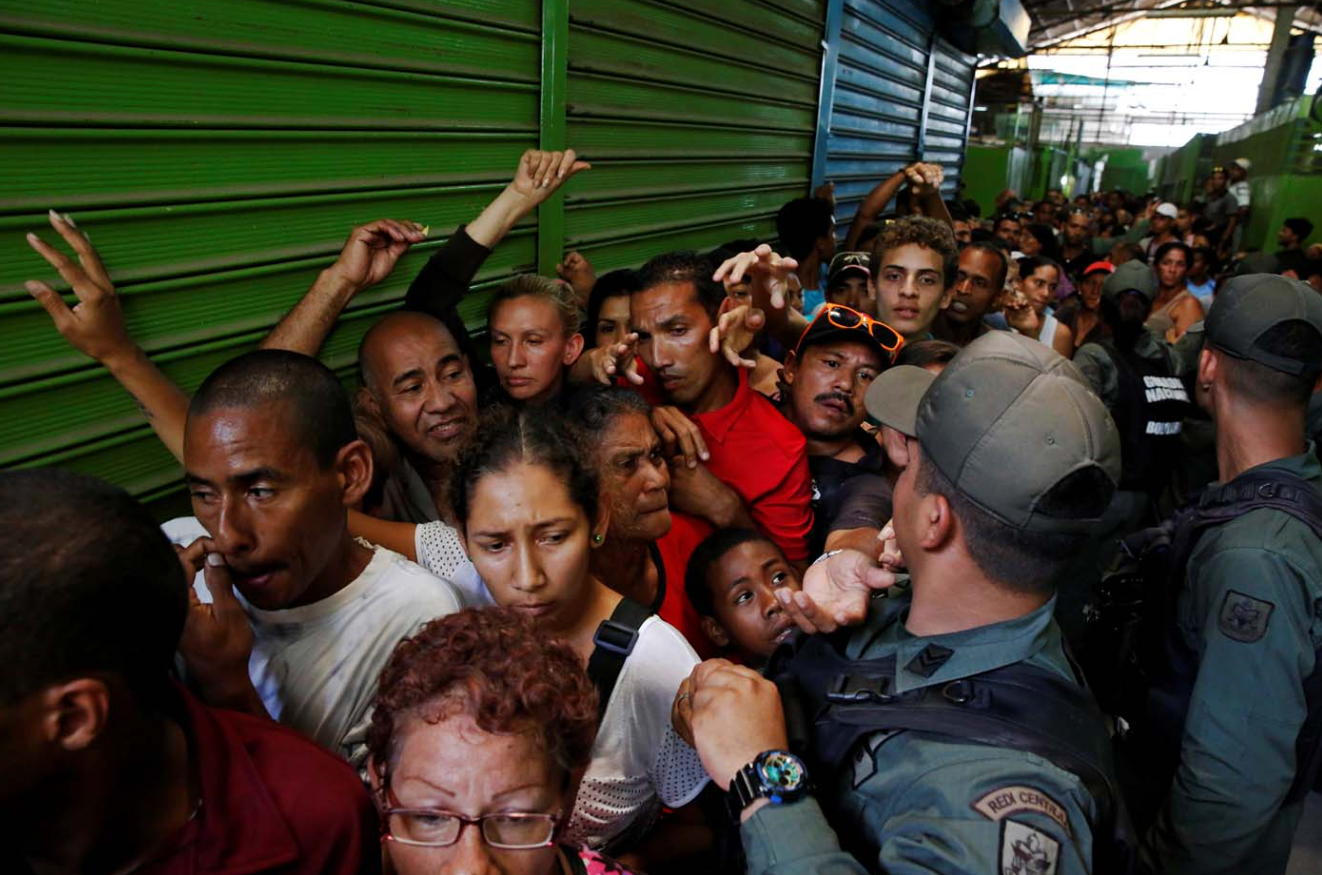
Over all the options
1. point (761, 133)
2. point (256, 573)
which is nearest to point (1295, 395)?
point (256, 573)

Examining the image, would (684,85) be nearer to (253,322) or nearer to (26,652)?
(253,322)

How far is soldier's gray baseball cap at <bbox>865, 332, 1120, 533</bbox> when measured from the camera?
4.50ft

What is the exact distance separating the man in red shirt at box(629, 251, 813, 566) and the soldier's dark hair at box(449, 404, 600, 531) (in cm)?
93

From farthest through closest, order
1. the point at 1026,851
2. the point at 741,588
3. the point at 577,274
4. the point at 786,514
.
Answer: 1. the point at 577,274
2. the point at 786,514
3. the point at 741,588
4. the point at 1026,851

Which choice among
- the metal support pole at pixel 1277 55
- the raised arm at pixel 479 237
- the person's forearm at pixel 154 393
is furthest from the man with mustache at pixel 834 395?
the metal support pole at pixel 1277 55

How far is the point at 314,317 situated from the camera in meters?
2.56

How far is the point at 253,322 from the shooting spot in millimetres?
2496

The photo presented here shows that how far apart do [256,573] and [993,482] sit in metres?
1.45

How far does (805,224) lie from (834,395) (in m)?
2.68

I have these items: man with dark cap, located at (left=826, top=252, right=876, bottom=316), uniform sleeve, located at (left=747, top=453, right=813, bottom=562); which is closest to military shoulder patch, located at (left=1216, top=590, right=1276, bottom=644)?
uniform sleeve, located at (left=747, top=453, right=813, bottom=562)

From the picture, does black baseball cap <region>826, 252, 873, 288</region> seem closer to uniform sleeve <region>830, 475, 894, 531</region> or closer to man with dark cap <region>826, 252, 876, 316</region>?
man with dark cap <region>826, 252, 876, 316</region>

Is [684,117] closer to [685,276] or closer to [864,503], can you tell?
[685,276]

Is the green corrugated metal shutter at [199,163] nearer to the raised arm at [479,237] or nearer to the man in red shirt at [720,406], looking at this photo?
the raised arm at [479,237]

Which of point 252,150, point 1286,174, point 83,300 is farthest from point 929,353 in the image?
point 1286,174
